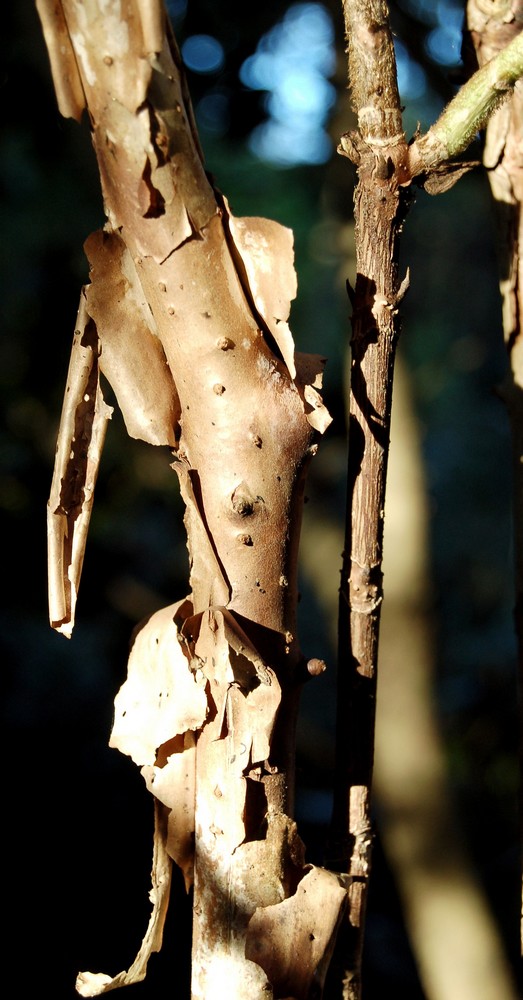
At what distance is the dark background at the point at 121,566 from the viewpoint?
1.19 metres

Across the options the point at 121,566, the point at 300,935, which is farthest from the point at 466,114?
the point at 121,566

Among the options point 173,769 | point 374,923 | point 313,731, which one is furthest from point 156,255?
point 374,923

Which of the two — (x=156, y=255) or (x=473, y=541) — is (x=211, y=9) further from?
(x=473, y=541)

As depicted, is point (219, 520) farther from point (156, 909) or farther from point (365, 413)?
point (156, 909)

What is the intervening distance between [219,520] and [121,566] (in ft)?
3.17

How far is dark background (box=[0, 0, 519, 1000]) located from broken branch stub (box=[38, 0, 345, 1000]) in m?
0.51

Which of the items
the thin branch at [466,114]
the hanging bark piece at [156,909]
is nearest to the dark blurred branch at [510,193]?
the thin branch at [466,114]

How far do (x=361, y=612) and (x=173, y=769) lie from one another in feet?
0.49

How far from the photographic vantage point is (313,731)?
56.2 inches

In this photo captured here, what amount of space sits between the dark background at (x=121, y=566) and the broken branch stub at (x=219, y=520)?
20.1 inches

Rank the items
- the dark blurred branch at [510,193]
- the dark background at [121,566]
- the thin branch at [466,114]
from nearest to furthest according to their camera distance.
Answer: the thin branch at [466,114]
the dark blurred branch at [510,193]
the dark background at [121,566]

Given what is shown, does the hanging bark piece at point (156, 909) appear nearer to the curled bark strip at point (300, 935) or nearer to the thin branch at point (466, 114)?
the curled bark strip at point (300, 935)

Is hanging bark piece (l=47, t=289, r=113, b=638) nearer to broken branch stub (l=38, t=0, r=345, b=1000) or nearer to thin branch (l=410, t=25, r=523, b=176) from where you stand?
broken branch stub (l=38, t=0, r=345, b=1000)

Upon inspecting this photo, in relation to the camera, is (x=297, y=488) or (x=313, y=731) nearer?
(x=297, y=488)
